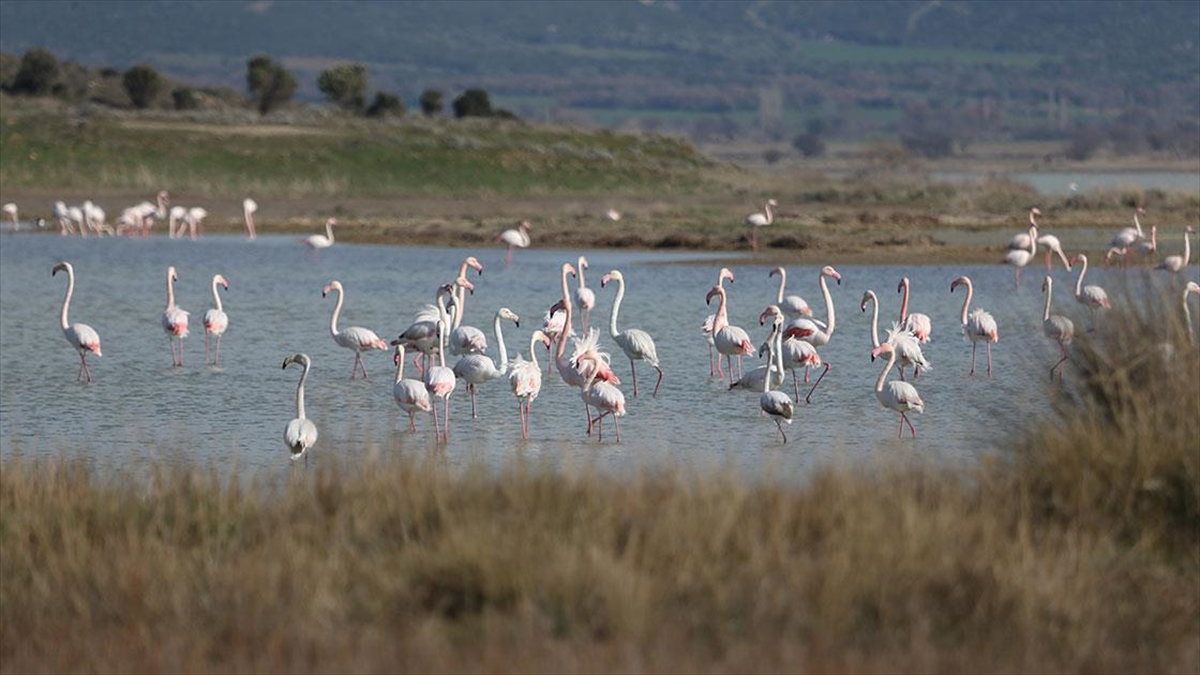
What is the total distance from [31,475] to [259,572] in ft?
7.95

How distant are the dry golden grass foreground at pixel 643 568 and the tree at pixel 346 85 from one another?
2702 inches

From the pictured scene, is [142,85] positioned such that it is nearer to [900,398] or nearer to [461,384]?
[461,384]

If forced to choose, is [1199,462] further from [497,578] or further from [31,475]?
[31,475]

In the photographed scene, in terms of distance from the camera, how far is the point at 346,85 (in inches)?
3034

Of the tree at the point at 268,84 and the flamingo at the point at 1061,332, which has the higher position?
the tree at the point at 268,84

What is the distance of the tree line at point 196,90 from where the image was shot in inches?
2879

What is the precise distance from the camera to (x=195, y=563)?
24.5 ft

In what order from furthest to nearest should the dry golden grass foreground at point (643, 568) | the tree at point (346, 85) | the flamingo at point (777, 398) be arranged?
1. the tree at point (346, 85)
2. the flamingo at point (777, 398)
3. the dry golden grass foreground at point (643, 568)

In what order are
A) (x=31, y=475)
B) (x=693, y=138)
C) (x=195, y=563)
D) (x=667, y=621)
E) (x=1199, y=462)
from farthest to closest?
(x=693, y=138), (x=31, y=475), (x=1199, y=462), (x=195, y=563), (x=667, y=621)

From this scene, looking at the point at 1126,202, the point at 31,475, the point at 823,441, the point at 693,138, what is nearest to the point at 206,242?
the point at 1126,202

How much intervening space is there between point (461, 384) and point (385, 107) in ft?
187

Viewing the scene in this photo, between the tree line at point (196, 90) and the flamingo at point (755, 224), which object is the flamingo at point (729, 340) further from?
the tree line at point (196, 90)

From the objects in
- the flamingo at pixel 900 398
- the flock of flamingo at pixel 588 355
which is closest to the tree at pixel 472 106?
the flock of flamingo at pixel 588 355

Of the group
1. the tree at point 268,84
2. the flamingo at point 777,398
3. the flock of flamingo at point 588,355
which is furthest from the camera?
the tree at point 268,84
